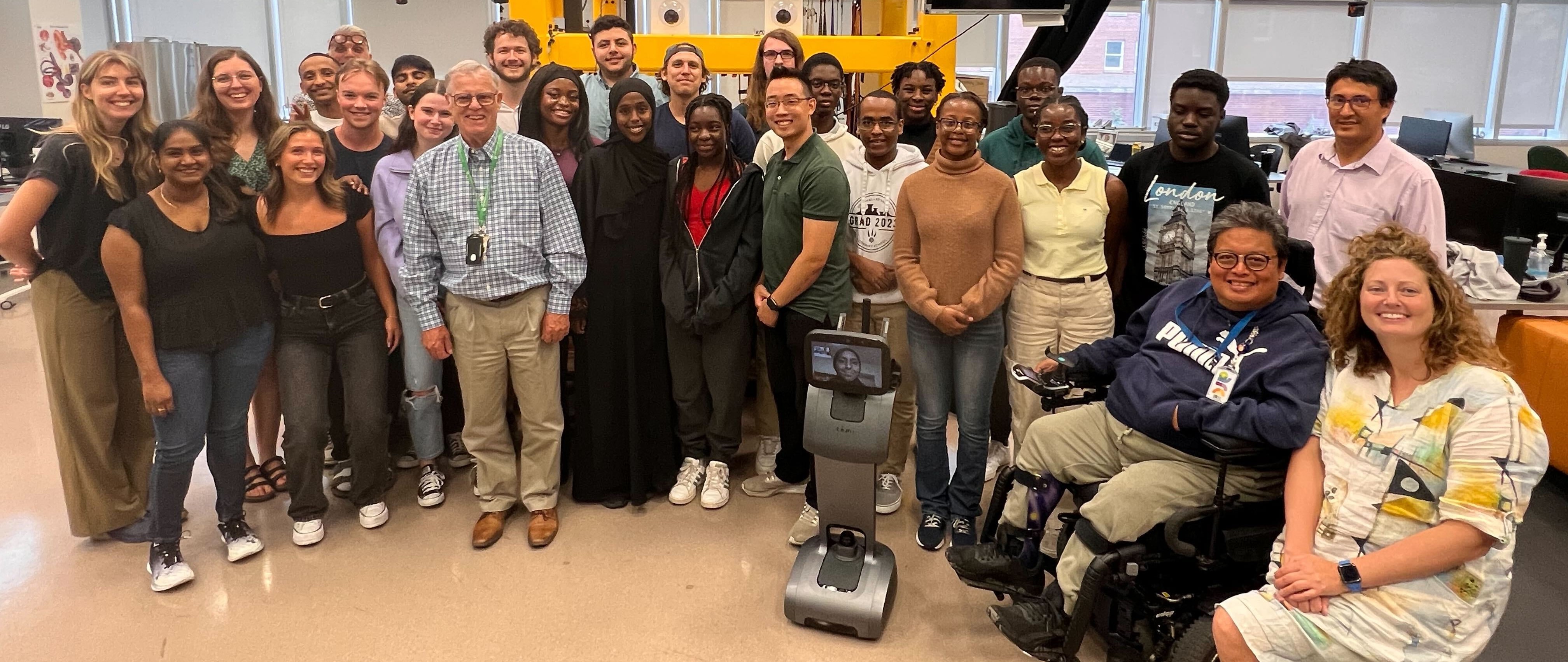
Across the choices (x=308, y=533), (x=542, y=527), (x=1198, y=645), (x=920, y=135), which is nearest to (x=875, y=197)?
(x=920, y=135)

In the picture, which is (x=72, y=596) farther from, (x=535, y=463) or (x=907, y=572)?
(x=907, y=572)

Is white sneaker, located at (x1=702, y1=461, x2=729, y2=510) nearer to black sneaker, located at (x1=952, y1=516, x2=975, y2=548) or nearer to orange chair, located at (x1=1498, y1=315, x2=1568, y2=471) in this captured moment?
black sneaker, located at (x1=952, y1=516, x2=975, y2=548)

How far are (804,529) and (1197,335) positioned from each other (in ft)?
4.51

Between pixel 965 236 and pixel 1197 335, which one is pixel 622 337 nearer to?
pixel 965 236

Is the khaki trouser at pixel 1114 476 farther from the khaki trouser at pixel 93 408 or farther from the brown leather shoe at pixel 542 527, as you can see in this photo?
the khaki trouser at pixel 93 408

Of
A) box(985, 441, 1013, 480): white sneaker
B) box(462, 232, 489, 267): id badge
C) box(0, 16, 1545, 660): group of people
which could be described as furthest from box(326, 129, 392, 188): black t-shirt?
box(985, 441, 1013, 480): white sneaker

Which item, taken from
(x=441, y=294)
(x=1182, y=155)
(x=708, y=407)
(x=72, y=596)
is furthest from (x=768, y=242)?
(x=72, y=596)

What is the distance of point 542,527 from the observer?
3121 mm

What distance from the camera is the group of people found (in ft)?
8.05

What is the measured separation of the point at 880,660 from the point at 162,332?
2166 millimetres

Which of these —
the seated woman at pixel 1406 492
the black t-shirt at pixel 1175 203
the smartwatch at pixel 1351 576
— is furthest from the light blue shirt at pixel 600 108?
the smartwatch at pixel 1351 576

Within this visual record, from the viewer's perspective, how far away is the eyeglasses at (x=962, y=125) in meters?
2.72

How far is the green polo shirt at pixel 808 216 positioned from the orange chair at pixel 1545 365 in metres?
2.35

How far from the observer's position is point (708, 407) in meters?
3.41
